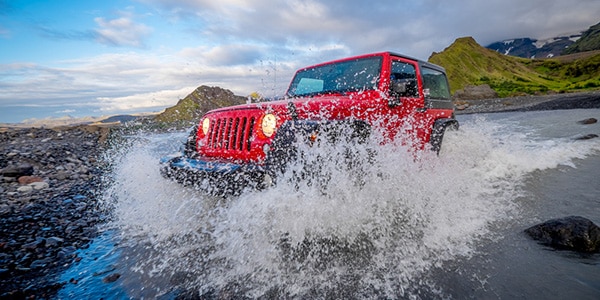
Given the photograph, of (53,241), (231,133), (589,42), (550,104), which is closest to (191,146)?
(231,133)

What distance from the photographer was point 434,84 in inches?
214

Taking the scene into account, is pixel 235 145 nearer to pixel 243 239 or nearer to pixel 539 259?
pixel 243 239

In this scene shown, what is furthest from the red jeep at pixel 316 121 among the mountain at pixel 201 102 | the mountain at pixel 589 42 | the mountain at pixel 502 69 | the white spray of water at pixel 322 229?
the mountain at pixel 589 42

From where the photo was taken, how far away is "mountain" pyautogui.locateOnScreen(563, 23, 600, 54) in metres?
131

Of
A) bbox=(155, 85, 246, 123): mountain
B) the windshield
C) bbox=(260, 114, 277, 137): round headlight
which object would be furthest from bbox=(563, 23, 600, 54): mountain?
bbox=(260, 114, 277, 137): round headlight

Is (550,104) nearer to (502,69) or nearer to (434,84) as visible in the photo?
(434,84)

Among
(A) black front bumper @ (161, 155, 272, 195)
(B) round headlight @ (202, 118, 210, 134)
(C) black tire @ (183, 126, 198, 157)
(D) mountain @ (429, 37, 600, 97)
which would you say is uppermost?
(D) mountain @ (429, 37, 600, 97)

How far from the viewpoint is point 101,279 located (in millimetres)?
2578

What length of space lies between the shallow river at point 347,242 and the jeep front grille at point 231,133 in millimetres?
659

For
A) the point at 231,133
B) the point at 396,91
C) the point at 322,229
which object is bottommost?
the point at 322,229

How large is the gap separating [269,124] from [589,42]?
203 meters

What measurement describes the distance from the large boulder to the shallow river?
0.14m

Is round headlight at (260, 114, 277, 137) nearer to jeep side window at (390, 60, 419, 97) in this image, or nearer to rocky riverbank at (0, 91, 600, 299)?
jeep side window at (390, 60, 419, 97)

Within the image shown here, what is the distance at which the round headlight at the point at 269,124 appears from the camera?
310cm
